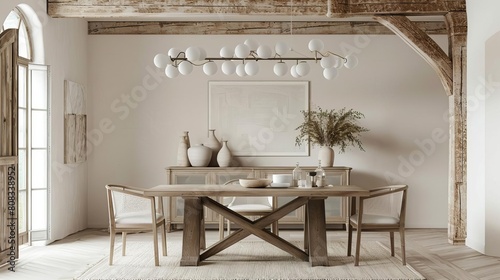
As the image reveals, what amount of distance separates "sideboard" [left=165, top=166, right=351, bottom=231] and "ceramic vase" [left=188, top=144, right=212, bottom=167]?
13 centimetres

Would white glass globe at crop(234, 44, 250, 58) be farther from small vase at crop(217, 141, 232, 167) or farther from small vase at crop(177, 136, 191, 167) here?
small vase at crop(177, 136, 191, 167)

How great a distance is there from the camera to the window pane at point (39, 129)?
672cm

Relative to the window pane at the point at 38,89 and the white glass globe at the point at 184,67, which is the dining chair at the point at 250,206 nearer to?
the white glass globe at the point at 184,67

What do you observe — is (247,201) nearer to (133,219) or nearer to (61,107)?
(133,219)

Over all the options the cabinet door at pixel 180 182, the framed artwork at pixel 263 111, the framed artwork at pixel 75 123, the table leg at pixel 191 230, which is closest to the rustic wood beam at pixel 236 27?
the framed artwork at pixel 263 111

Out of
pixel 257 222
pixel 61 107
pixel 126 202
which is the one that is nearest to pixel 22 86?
pixel 61 107

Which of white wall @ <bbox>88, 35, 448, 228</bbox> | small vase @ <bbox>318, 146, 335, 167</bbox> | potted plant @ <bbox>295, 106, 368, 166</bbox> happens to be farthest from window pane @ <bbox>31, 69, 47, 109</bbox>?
small vase @ <bbox>318, 146, 335, 167</bbox>

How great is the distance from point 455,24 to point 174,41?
3.59 meters

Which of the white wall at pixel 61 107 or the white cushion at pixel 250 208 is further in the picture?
the white wall at pixel 61 107

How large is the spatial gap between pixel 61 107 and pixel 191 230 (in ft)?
8.63

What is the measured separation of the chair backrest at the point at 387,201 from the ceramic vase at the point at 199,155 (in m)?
2.66

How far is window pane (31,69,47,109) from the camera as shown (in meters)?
Answer: 6.70

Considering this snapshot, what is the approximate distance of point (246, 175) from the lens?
7.74 metres

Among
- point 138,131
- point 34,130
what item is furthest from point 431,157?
point 34,130
